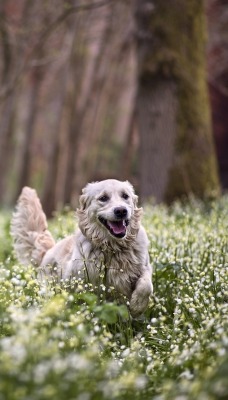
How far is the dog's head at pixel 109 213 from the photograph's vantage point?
5641 millimetres

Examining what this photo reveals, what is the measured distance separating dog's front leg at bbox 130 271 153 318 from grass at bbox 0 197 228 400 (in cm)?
11

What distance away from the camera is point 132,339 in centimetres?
467

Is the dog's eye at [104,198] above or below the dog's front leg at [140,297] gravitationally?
above

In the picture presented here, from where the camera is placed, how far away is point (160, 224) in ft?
26.5

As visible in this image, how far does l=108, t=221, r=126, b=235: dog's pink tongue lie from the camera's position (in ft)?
18.6

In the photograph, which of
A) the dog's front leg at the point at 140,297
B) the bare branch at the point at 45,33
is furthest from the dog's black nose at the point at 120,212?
the bare branch at the point at 45,33

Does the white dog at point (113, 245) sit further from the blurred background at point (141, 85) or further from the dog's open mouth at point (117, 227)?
the blurred background at point (141, 85)

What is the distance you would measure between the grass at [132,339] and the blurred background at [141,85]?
18.0ft

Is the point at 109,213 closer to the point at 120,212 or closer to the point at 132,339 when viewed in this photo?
the point at 120,212

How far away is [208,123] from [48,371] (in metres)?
10.8

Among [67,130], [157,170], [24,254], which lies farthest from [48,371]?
[67,130]

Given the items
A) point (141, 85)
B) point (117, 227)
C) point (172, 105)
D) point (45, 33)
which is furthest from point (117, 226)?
point (45, 33)

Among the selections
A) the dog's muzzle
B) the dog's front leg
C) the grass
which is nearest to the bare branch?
the grass

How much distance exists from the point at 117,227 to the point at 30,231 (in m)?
1.88
